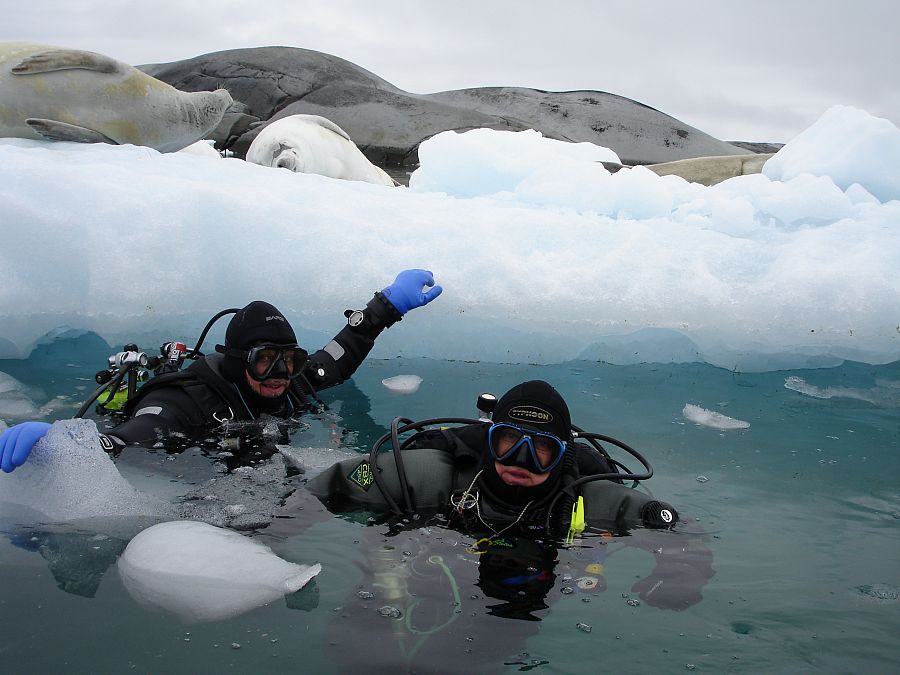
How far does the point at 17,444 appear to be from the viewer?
9.71 feet

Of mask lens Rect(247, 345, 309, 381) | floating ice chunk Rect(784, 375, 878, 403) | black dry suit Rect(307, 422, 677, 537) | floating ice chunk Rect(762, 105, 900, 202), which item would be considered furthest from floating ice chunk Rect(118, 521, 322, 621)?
floating ice chunk Rect(762, 105, 900, 202)

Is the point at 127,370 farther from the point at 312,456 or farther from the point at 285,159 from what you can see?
the point at 285,159

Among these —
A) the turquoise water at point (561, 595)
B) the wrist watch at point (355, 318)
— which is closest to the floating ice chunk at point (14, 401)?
the turquoise water at point (561, 595)

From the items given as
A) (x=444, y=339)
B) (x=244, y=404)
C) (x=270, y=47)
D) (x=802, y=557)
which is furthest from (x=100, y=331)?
(x=270, y=47)

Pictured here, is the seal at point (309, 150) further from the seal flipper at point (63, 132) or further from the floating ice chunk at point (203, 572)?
the floating ice chunk at point (203, 572)

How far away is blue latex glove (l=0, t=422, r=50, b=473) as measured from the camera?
296 centimetres

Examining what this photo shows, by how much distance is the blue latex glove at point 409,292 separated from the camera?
4977 millimetres

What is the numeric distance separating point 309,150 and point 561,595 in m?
8.32

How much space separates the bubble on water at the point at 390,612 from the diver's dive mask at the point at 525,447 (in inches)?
29.0

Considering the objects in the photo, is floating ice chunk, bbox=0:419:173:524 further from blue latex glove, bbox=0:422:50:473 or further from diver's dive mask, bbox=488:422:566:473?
diver's dive mask, bbox=488:422:566:473

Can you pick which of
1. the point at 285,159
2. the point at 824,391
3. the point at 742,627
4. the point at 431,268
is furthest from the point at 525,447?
the point at 285,159

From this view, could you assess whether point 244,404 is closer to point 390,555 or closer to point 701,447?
point 390,555

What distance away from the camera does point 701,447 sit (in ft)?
14.3

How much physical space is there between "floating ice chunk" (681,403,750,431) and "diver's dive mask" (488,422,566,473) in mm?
1926
